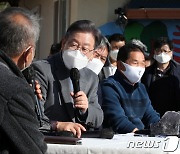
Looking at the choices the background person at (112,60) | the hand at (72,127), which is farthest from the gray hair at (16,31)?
the background person at (112,60)

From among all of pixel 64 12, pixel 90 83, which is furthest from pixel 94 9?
pixel 90 83

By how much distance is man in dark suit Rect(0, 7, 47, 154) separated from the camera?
261 centimetres

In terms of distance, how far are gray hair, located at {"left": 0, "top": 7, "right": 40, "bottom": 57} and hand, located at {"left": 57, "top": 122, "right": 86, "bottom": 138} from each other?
96 cm

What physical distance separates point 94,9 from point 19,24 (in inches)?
464

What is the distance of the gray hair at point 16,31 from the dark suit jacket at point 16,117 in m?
0.17

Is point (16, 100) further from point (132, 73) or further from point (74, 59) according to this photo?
point (132, 73)

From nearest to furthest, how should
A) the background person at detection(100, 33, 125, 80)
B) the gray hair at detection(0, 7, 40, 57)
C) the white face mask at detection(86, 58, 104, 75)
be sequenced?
the gray hair at detection(0, 7, 40, 57) → the white face mask at detection(86, 58, 104, 75) → the background person at detection(100, 33, 125, 80)

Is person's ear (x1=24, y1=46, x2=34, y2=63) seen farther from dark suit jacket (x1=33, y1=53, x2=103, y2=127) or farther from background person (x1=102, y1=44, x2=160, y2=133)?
background person (x1=102, y1=44, x2=160, y2=133)

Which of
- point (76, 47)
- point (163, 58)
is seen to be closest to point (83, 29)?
point (76, 47)

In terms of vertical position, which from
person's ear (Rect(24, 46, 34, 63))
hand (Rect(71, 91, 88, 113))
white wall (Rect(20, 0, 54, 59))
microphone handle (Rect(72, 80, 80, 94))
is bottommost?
white wall (Rect(20, 0, 54, 59))

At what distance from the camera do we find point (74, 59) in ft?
14.3

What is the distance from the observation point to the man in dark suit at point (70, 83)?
13.9 feet

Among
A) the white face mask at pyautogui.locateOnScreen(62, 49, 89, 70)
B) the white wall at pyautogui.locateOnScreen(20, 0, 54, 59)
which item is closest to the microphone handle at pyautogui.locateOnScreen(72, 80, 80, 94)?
the white face mask at pyautogui.locateOnScreen(62, 49, 89, 70)

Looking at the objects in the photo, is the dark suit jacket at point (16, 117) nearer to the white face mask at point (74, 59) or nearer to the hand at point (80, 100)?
the hand at point (80, 100)
